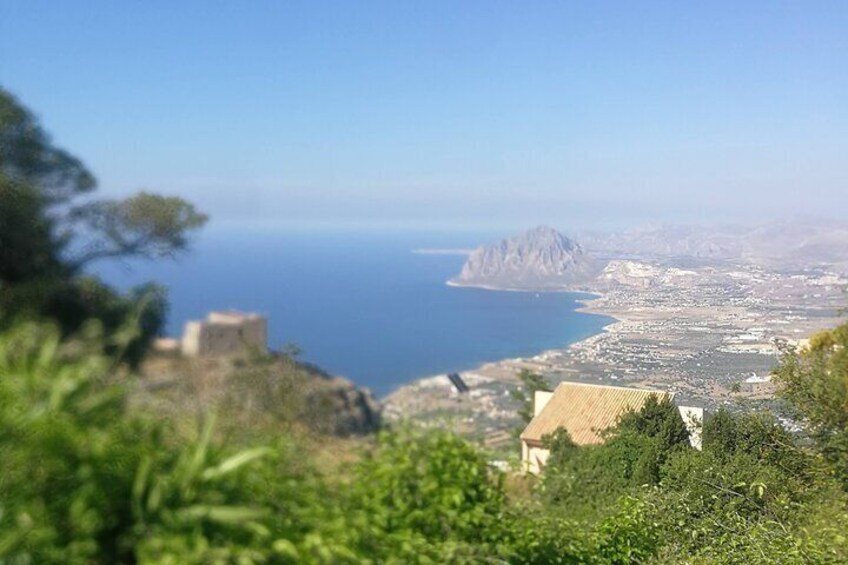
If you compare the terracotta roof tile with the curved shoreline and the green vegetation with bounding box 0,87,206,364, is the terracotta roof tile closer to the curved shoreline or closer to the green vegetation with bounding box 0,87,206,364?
the curved shoreline

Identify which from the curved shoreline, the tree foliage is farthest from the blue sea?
the tree foliage

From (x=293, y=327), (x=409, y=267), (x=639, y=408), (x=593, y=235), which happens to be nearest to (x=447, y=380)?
(x=293, y=327)

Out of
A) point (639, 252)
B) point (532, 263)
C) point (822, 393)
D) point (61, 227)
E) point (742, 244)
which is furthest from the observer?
point (742, 244)

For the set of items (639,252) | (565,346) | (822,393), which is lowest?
(822,393)

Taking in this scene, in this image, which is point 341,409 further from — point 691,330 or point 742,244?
point 742,244

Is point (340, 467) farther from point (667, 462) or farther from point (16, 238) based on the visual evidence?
point (667, 462)

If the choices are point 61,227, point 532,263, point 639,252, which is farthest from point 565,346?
point 61,227
